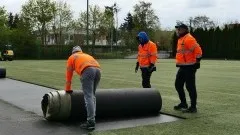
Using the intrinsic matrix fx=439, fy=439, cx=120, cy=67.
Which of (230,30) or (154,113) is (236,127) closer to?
(154,113)

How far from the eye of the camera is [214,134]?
7914 mm

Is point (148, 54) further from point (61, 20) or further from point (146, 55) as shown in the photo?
point (61, 20)

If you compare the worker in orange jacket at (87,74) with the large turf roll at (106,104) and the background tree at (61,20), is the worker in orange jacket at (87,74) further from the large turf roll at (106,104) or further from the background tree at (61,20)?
the background tree at (61,20)

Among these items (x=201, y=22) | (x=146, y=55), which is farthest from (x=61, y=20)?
(x=146, y=55)

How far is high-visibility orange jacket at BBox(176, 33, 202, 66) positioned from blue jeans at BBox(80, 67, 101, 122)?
2.60m

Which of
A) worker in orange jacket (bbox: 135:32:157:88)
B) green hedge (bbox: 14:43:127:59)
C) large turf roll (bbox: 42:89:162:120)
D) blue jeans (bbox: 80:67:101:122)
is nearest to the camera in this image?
blue jeans (bbox: 80:67:101:122)

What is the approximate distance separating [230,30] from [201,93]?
65635mm

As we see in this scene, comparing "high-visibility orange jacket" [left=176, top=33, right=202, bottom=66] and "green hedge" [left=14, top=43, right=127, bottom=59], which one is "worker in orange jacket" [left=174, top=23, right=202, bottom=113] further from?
"green hedge" [left=14, top=43, right=127, bottom=59]

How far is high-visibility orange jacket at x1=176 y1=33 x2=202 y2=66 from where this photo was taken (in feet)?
32.9

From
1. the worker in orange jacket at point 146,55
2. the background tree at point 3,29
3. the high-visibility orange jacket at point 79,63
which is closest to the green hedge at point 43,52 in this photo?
the background tree at point 3,29

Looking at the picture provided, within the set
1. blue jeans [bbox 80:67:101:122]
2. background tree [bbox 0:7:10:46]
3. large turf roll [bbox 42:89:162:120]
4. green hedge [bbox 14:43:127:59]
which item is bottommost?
green hedge [bbox 14:43:127:59]

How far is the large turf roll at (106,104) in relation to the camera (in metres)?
8.94

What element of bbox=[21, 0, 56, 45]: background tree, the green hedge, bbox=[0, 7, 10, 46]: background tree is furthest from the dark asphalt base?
bbox=[21, 0, 56, 45]: background tree

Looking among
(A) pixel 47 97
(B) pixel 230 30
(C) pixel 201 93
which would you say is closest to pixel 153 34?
(B) pixel 230 30
